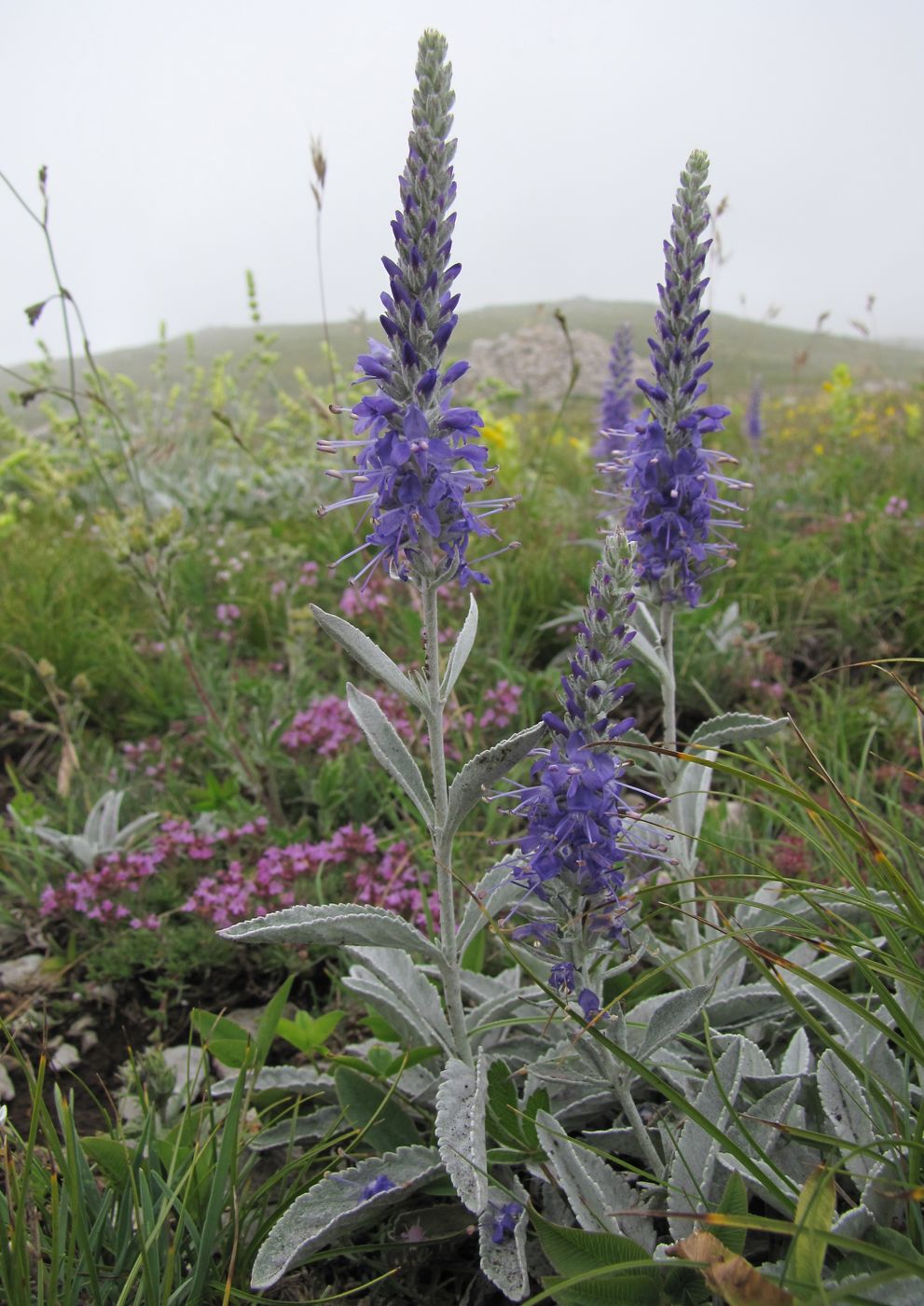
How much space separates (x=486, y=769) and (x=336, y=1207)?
933mm

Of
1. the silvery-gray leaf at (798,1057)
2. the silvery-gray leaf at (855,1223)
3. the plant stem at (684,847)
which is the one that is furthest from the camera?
the plant stem at (684,847)

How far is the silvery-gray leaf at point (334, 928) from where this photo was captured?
1610 mm

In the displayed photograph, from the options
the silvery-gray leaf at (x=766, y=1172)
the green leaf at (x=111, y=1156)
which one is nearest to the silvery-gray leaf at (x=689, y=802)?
the silvery-gray leaf at (x=766, y=1172)

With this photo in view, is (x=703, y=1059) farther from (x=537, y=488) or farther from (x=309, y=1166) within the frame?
(x=537, y=488)

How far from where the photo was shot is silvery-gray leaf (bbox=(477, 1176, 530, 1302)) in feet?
5.23

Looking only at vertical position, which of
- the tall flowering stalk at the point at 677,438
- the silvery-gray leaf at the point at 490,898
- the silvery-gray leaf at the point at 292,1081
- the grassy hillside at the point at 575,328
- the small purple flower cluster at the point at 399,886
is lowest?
the silvery-gray leaf at the point at 292,1081

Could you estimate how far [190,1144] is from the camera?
1.96m

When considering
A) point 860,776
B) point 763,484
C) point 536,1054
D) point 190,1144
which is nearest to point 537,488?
point 763,484

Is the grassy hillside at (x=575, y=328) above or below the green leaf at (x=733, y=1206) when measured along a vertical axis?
above

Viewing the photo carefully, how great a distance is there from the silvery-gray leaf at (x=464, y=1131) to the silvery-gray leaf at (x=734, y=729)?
2.75 feet

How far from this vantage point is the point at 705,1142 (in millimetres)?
1776

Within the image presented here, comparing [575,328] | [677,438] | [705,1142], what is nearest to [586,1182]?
[705,1142]

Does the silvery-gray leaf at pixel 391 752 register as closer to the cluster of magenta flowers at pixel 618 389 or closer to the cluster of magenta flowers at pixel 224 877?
the cluster of magenta flowers at pixel 224 877

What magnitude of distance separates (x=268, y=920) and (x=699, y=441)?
1.54 meters
